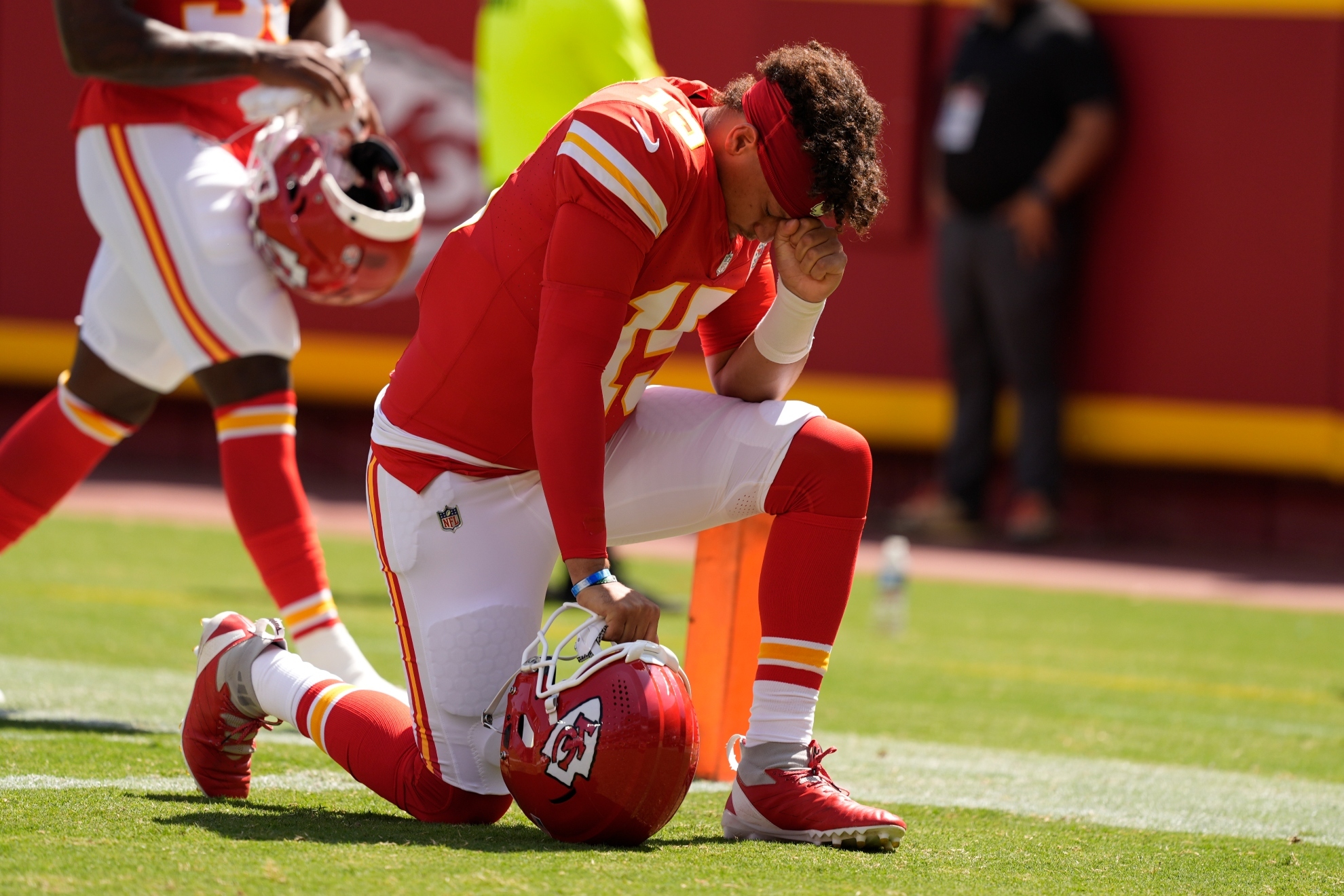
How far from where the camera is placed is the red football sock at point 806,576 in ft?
9.53

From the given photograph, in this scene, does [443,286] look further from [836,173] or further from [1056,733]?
[1056,733]

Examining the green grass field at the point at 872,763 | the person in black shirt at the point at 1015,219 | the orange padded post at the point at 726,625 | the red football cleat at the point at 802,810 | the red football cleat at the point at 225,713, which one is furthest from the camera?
the person in black shirt at the point at 1015,219

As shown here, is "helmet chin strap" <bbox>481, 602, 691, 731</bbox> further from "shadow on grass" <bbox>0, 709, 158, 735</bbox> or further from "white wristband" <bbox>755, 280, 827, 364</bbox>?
"shadow on grass" <bbox>0, 709, 158, 735</bbox>

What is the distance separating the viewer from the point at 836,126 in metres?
2.74

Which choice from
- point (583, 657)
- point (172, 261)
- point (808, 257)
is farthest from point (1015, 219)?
point (583, 657)

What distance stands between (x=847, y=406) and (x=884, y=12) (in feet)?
Answer: 6.65

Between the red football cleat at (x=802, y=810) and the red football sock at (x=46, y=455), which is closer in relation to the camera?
the red football cleat at (x=802, y=810)

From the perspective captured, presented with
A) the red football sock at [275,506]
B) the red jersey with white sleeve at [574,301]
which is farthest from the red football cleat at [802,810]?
the red football sock at [275,506]

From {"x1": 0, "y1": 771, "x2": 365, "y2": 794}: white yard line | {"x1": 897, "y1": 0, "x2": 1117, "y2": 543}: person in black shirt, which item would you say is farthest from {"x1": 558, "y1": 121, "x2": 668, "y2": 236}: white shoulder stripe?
{"x1": 897, "y1": 0, "x2": 1117, "y2": 543}: person in black shirt

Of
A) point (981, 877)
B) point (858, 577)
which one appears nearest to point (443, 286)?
point (981, 877)

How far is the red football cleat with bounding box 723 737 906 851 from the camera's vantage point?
9.20 ft

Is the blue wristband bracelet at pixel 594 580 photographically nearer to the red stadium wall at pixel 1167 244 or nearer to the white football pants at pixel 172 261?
the white football pants at pixel 172 261

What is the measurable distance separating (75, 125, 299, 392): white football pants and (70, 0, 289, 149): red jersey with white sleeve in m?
0.04

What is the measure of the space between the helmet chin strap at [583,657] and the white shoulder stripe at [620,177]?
0.61 metres
